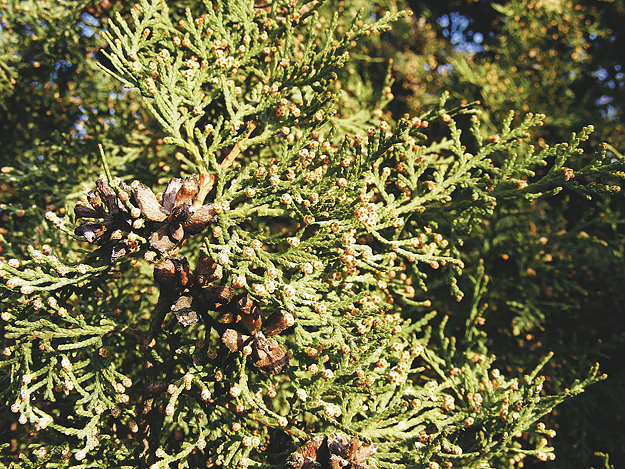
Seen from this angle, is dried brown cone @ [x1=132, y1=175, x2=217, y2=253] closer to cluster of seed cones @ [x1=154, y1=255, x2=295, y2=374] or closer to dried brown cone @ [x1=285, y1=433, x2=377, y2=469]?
cluster of seed cones @ [x1=154, y1=255, x2=295, y2=374]

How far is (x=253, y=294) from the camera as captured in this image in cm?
169

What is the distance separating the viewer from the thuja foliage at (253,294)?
1700mm

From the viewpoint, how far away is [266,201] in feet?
6.11

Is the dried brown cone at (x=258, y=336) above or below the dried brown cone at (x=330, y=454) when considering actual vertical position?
above

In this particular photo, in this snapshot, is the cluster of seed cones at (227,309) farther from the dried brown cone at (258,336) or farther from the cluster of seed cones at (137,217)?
the cluster of seed cones at (137,217)

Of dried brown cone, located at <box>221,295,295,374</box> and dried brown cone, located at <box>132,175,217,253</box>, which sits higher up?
dried brown cone, located at <box>132,175,217,253</box>

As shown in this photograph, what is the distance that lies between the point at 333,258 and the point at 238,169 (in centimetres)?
70

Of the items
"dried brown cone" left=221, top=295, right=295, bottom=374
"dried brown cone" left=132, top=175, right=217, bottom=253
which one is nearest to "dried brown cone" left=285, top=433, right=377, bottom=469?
"dried brown cone" left=221, top=295, right=295, bottom=374

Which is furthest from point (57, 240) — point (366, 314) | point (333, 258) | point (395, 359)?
point (395, 359)

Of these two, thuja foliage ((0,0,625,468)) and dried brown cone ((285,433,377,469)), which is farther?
thuja foliage ((0,0,625,468))

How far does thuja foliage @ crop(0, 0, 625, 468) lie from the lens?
5.58 ft

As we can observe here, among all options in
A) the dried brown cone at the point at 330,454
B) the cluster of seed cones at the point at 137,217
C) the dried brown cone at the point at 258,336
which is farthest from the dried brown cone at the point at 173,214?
the dried brown cone at the point at 330,454

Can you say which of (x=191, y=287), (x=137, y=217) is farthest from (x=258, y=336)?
(x=137, y=217)

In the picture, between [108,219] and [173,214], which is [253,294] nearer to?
[173,214]
